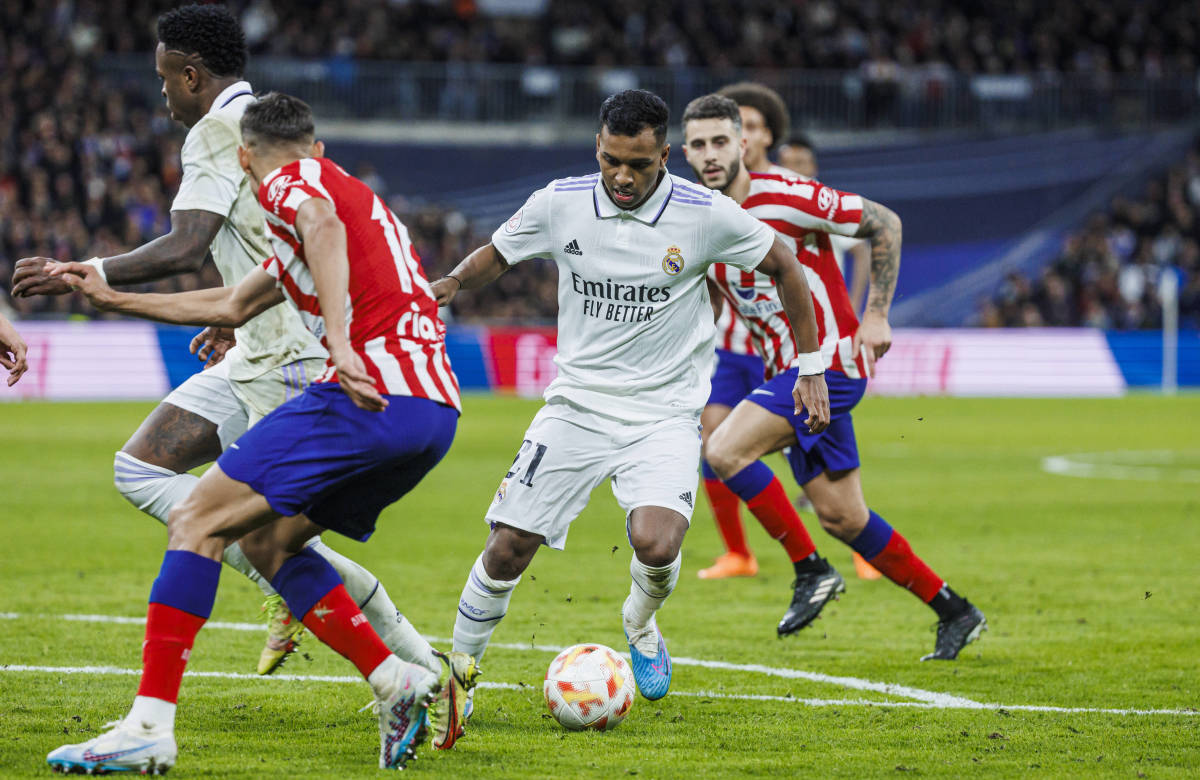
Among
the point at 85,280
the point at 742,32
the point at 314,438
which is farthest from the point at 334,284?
the point at 742,32

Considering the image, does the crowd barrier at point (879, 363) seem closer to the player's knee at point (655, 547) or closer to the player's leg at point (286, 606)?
the player's leg at point (286, 606)

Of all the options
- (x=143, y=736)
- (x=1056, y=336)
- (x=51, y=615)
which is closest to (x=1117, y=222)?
(x=1056, y=336)

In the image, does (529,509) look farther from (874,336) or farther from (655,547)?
(874,336)

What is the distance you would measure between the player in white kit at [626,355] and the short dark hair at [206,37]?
3.79 ft

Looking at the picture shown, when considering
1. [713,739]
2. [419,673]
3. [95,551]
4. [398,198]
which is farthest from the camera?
[398,198]

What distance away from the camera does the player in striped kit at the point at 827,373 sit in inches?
272

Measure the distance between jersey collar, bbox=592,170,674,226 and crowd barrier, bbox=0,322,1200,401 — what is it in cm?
1856

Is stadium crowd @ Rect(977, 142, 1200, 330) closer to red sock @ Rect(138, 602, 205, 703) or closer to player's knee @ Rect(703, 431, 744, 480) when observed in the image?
player's knee @ Rect(703, 431, 744, 480)

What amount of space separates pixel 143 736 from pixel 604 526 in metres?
7.93

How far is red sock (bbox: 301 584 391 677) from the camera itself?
4734mm

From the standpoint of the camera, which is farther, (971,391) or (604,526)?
(971,391)

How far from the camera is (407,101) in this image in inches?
1275

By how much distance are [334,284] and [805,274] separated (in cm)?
309

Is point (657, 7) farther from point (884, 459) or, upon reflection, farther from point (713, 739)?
point (713, 739)
